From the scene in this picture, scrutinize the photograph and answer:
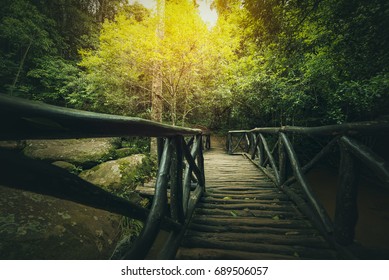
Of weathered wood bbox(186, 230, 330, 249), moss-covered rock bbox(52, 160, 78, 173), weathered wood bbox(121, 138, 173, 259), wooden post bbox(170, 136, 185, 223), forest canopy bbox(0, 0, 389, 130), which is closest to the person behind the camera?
weathered wood bbox(121, 138, 173, 259)

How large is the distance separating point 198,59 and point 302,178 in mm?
6207

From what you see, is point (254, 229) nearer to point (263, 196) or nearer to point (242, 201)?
point (242, 201)

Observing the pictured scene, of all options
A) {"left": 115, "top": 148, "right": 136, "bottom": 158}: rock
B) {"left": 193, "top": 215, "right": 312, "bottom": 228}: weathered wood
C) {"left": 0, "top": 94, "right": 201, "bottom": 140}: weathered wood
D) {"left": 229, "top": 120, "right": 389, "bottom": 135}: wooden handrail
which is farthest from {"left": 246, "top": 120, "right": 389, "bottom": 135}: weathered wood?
{"left": 115, "top": 148, "right": 136, "bottom": 158}: rock

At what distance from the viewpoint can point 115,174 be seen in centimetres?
535

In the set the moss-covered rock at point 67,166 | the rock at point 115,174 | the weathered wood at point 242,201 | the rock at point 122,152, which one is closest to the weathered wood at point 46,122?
the weathered wood at point 242,201

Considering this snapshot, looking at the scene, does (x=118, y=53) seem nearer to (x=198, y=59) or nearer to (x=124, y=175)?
(x=198, y=59)

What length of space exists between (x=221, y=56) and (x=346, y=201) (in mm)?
7390

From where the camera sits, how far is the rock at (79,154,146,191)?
201 inches

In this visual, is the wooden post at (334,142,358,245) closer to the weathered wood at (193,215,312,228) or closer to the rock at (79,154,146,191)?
the weathered wood at (193,215,312,228)

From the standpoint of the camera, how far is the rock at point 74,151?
21.7ft

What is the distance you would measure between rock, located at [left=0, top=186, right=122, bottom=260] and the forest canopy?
5.39m
